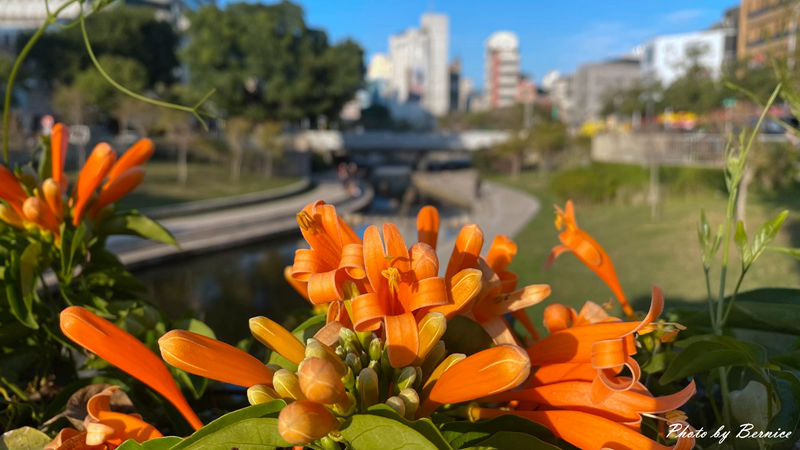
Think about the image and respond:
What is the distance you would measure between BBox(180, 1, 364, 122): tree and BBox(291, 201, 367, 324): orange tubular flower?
148 feet

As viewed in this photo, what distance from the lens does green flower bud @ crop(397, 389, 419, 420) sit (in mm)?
722

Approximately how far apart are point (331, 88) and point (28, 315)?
154 ft

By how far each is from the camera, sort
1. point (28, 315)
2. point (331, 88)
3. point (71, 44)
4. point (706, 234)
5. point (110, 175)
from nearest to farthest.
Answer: point (706, 234) → point (28, 315) → point (110, 175) → point (71, 44) → point (331, 88)

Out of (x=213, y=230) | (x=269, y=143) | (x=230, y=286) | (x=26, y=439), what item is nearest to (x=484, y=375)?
(x=26, y=439)

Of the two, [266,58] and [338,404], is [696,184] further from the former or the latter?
[266,58]

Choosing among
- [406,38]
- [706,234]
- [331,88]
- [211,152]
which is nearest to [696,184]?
[706,234]

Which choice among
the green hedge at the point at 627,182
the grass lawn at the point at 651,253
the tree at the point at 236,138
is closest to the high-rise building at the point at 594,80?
the tree at the point at 236,138

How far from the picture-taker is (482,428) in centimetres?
80

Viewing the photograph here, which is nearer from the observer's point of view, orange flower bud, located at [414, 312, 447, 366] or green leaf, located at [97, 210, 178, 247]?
orange flower bud, located at [414, 312, 447, 366]

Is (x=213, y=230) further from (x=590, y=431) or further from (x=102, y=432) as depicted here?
(x=590, y=431)

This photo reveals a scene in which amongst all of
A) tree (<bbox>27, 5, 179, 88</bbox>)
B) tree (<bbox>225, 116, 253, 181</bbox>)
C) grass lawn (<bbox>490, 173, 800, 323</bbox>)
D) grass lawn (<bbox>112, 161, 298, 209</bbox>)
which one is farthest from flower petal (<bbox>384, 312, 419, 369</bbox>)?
tree (<bbox>27, 5, 179, 88</bbox>)

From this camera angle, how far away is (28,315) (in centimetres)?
121

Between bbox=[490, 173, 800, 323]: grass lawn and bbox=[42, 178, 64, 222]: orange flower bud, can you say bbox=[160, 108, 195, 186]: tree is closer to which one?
bbox=[490, 173, 800, 323]: grass lawn

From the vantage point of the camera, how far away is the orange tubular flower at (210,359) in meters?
0.71
